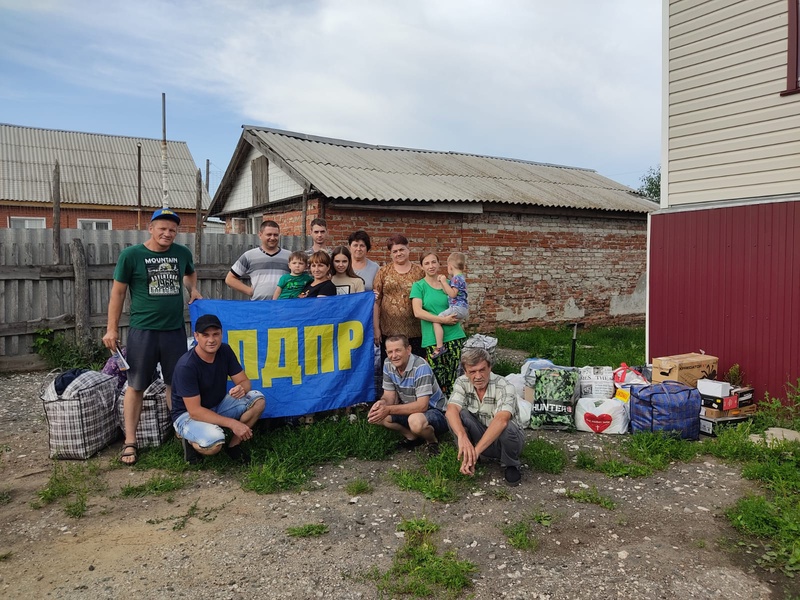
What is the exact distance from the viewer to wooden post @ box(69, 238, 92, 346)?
8.02m

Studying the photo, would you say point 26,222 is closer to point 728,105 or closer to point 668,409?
point 728,105

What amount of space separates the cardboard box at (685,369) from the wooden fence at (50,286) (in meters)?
7.18

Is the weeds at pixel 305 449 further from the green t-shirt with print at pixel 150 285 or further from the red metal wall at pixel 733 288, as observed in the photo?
the red metal wall at pixel 733 288

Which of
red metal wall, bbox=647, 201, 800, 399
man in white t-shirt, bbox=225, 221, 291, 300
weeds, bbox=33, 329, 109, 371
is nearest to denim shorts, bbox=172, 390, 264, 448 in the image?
man in white t-shirt, bbox=225, 221, 291, 300

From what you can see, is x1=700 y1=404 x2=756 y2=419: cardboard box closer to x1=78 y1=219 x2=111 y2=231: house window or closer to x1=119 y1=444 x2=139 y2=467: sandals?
x1=119 y1=444 x2=139 y2=467: sandals

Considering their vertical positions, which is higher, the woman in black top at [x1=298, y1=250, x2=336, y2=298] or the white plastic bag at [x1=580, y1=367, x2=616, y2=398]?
the woman in black top at [x1=298, y1=250, x2=336, y2=298]

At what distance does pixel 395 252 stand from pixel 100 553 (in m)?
3.34

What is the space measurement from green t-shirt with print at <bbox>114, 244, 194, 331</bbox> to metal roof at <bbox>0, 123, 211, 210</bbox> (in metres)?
20.0

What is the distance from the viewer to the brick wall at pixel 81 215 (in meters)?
21.1

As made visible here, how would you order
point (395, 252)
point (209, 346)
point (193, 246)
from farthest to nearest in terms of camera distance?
point (193, 246)
point (395, 252)
point (209, 346)

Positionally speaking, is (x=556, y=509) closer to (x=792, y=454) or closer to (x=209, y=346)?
(x=792, y=454)

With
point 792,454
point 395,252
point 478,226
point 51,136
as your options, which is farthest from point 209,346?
point 51,136

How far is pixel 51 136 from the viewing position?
2480 cm

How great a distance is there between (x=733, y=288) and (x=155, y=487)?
20.1 ft
